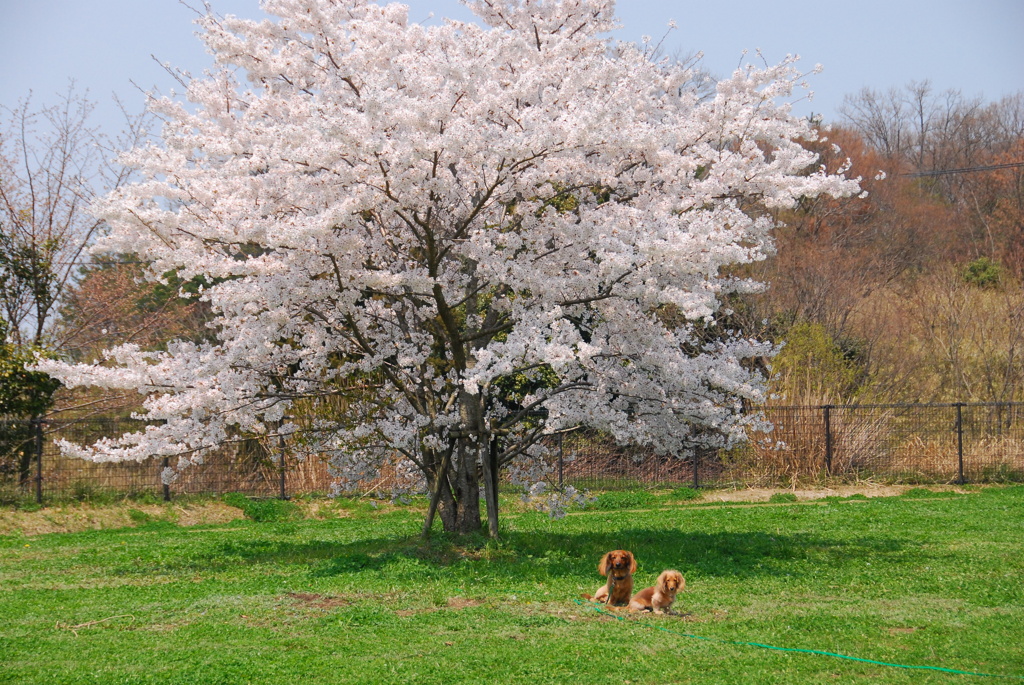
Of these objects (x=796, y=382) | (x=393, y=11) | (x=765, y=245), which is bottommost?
(x=796, y=382)

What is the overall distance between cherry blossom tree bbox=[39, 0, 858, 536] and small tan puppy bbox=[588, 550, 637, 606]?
1619 millimetres

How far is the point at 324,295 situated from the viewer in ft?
30.6

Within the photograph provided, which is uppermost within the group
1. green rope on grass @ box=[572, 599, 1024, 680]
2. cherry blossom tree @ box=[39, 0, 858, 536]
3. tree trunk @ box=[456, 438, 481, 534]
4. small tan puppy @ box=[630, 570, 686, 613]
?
cherry blossom tree @ box=[39, 0, 858, 536]

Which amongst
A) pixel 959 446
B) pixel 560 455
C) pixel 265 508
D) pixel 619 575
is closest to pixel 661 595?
pixel 619 575

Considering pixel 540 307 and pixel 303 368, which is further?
pixel 303 368

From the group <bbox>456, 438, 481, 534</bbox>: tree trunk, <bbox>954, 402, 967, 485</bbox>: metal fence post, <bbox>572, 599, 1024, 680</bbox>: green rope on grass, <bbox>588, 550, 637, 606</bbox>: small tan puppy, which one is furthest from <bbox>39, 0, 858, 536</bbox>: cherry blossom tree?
<bbox>954, 402, 967, 485</bbox>: metal fence post

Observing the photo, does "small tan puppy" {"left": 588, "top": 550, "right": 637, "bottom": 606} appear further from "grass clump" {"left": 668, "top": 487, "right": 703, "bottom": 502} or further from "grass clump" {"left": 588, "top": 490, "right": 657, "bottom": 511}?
"grass clump" {"left": 668, "top": 487, "right": 703, "bottom": 502}

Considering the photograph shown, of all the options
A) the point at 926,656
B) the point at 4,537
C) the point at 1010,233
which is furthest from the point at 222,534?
the point at 1010,233

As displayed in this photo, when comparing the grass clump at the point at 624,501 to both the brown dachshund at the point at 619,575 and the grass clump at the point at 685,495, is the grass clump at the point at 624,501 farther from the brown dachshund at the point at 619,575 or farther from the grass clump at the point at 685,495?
the brown dachshund at the point at 619,575

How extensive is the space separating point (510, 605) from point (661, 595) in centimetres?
124

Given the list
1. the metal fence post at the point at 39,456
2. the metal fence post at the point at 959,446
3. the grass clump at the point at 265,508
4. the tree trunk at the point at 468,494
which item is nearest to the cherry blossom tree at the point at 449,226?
the tree trunk at the point at 468,494

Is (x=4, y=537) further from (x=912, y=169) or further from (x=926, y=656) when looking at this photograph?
(x=912, y=169)

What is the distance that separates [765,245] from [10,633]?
7585 mm

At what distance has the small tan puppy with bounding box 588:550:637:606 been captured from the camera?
766cm
